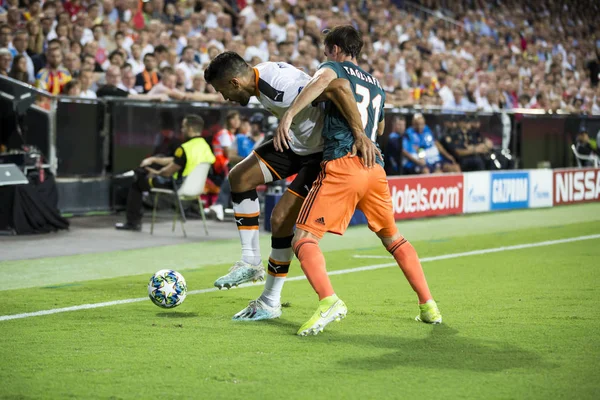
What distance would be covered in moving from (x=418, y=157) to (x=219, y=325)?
456 inches

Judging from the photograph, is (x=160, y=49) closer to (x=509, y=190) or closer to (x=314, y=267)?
(x=509, y=190)

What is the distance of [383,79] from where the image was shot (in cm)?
2062

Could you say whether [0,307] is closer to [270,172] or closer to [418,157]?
[270,172]

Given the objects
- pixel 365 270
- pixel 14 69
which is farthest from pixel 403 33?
pixel 365 270

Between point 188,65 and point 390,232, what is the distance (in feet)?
38.4

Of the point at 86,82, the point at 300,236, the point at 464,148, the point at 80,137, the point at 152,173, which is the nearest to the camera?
the point at 300,236

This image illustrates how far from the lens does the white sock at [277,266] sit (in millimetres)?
6895

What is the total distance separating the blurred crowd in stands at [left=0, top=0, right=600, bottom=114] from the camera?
15.8m

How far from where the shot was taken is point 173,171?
13477 mm

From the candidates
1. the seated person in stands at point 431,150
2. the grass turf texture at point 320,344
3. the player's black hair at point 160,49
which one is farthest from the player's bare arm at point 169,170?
the seated person in stands at point 431,150

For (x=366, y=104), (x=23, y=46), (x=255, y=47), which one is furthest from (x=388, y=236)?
(x=255, y=47)

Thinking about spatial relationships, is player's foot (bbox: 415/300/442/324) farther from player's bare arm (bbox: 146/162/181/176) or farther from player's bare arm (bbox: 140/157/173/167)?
player's bare arm (bbox: 140/157/173/167)

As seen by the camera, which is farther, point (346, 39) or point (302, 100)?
point (346, 39)

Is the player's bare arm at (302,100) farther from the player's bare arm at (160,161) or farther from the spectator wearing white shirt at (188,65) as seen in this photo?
the spectator wearing white shirt at (188,65)
